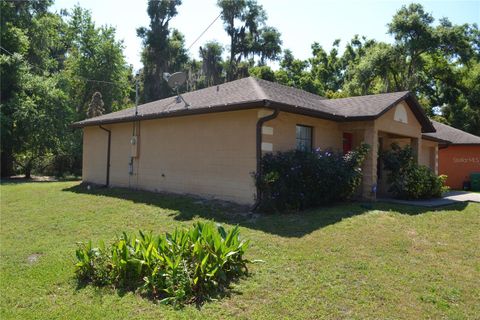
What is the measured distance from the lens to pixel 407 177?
460 inches

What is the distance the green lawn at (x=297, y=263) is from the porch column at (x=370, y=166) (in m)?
1.14

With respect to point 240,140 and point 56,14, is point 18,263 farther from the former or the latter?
point 56,14

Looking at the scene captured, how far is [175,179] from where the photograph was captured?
1192 centimetres

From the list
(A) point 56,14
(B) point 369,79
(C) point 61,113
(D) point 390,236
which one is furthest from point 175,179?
(A) point 56,14

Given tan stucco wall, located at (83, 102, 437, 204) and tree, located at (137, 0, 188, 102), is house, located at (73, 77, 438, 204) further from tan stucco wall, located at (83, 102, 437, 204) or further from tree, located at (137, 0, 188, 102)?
tree, located at (137, 0, 188, 102)

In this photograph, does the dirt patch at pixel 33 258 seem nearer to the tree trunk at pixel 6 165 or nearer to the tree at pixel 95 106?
the tree trunk at pixel 6 165

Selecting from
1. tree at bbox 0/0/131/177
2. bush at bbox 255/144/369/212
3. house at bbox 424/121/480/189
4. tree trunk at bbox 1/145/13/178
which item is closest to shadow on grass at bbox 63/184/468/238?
bush at bbox 255/144/369/212

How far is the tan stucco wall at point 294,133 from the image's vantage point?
988cm

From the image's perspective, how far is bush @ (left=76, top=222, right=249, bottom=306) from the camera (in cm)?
459

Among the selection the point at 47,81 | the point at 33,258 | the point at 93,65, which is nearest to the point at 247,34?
the point at 93,65

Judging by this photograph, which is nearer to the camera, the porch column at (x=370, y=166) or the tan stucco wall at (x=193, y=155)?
the tan stucco wall at (x=193, y=155)

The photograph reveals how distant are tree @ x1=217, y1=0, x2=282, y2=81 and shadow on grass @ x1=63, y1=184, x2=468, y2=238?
28.6m

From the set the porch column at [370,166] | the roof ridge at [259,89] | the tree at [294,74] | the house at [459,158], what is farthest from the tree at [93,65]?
the porch column at [370,166]

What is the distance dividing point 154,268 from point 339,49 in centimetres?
4013
